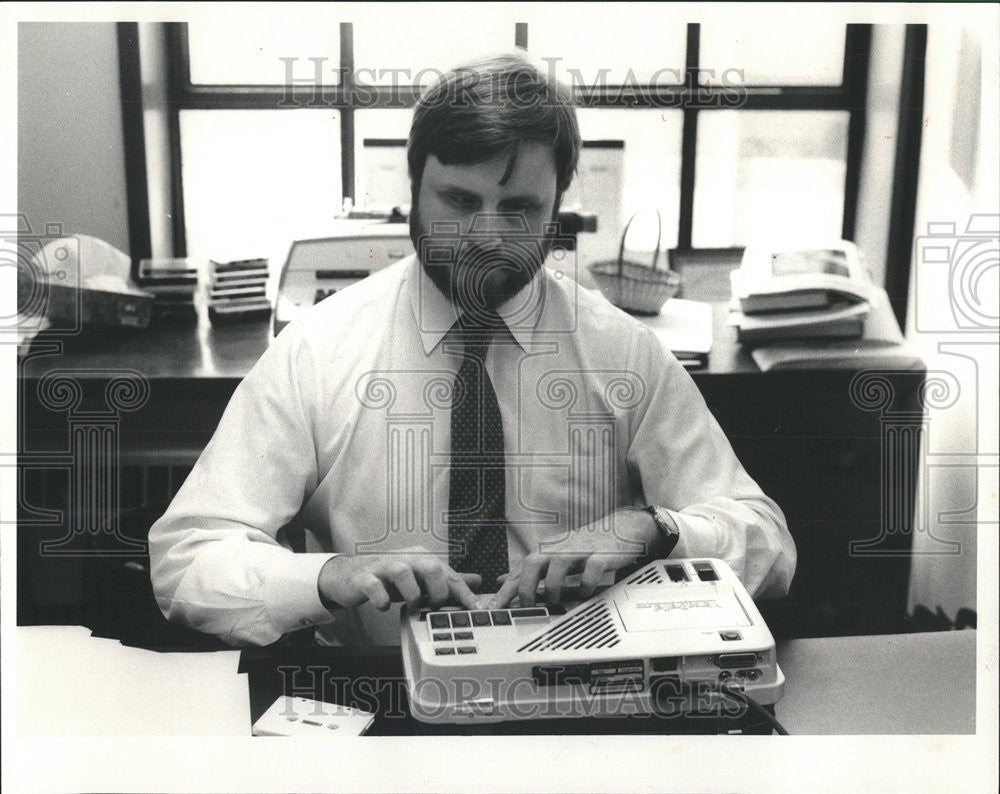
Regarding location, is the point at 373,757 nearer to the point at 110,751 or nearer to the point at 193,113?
the point at 110,751

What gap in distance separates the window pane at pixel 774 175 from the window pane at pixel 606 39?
4.1 inches

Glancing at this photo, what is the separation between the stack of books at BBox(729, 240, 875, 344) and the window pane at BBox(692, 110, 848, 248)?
0.02m

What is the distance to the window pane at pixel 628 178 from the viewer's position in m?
1.26

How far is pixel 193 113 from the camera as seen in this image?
1.29 meters

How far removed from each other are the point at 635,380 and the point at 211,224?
548 millimetres

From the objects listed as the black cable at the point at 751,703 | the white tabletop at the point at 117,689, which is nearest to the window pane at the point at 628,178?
the black cable at the point at 751,703

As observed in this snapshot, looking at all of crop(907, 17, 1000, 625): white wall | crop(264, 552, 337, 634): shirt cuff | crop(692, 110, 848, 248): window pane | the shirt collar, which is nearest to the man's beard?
the shirt collar

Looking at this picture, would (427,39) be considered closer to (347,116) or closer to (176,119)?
(347,116)

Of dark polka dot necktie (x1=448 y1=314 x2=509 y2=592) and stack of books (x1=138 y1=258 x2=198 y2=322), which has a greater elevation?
stack of books (x1=138 y1=258 x2=198 y2=322)

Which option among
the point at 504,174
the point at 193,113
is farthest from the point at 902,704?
the point at 193,113

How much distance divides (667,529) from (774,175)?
0.46 metres

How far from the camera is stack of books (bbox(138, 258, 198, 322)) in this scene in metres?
1.29

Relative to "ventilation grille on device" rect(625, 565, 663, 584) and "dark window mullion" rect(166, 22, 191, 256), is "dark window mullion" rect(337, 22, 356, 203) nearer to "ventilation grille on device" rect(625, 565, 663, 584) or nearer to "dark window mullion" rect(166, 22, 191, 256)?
"dark window mullion" rect(166, 22, 191, 256)

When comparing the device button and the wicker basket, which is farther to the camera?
the wicker basket
